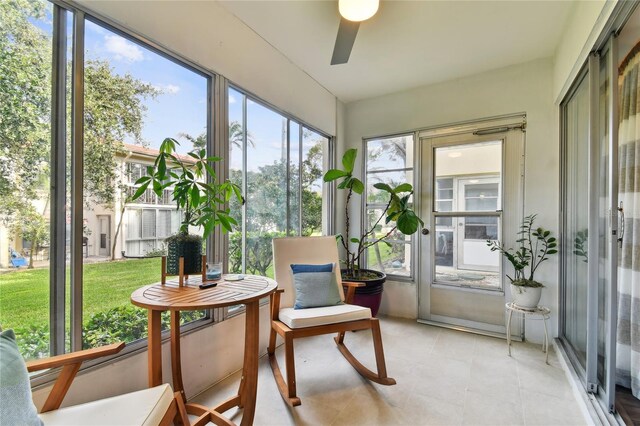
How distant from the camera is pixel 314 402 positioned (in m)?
1.82

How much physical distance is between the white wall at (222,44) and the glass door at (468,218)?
5.29 feet

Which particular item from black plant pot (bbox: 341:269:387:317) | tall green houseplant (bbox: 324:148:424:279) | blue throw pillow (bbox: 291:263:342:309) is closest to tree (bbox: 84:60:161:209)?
blue throw pillow (bbox: 291:263:342:309)

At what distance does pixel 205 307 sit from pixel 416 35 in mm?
2632

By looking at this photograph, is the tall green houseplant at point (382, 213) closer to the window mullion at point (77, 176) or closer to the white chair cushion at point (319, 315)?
the white chair cushion at point (319, 315)

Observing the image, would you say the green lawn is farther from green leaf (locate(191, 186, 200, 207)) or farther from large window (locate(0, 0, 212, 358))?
green leaf (locate(191, 186, 200, 207))

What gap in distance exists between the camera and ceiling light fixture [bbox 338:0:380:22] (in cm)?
148

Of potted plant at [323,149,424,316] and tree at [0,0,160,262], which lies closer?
tree at [0,0,160,262]

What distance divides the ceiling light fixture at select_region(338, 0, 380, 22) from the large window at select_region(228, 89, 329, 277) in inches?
46.1

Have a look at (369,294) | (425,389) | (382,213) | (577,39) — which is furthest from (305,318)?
(577,39)

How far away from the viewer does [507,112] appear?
9.59 feet

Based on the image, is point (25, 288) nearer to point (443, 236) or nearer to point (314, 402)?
point (314, 402)

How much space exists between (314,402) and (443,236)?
227cm

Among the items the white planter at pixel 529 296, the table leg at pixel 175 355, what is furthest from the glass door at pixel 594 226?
the table leg at pixel 175 355

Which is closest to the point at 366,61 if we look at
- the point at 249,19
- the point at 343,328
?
the point at 249,19
